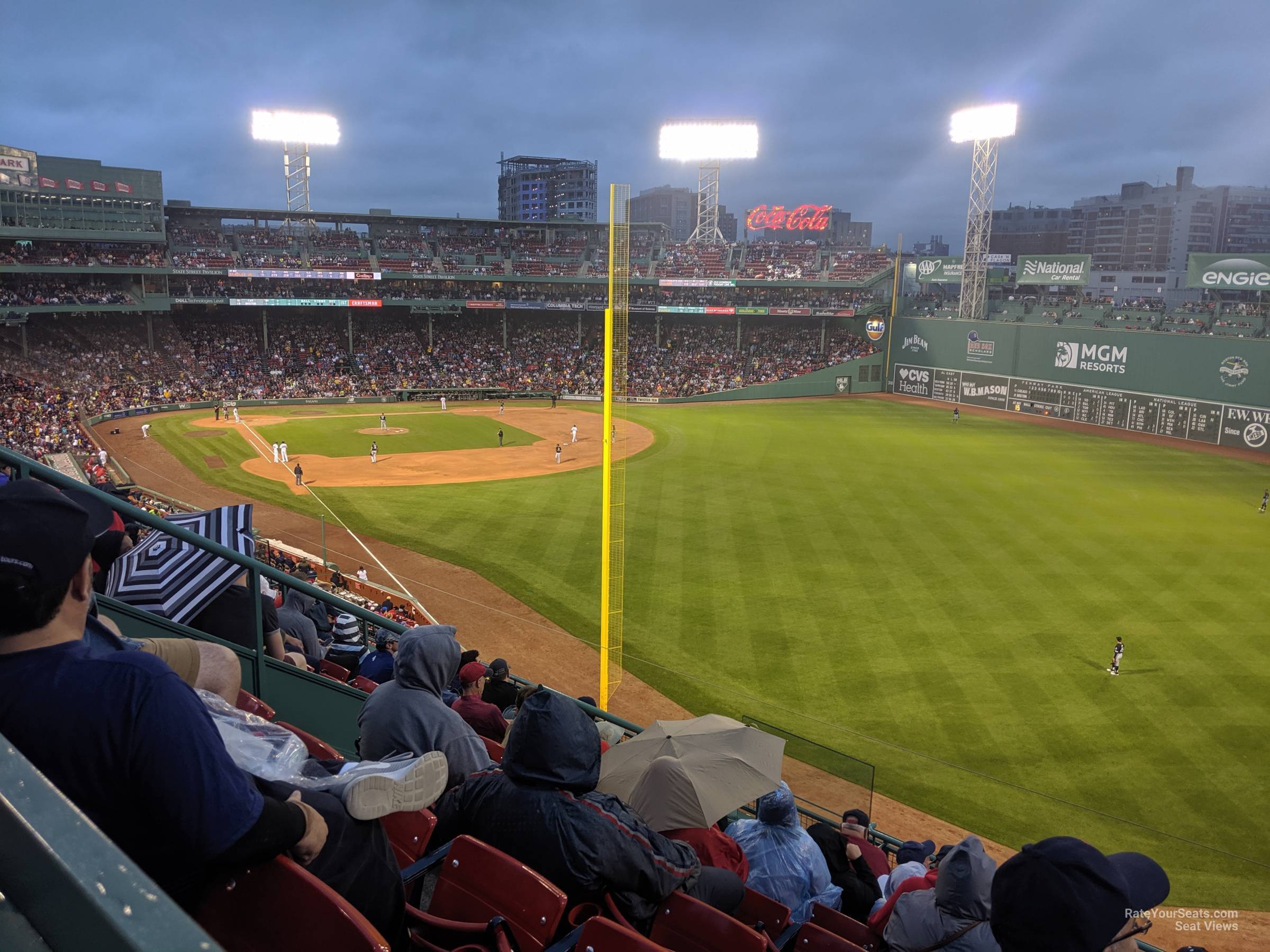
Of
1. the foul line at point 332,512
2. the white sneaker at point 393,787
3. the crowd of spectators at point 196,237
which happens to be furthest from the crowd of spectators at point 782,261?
the white sneaker at point 393,787

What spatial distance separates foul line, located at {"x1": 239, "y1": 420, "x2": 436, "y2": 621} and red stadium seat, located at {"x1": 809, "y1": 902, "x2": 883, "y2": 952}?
645 inches

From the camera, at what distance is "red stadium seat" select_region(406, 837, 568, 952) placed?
348 cm

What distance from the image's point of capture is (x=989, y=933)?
4316 millimetres

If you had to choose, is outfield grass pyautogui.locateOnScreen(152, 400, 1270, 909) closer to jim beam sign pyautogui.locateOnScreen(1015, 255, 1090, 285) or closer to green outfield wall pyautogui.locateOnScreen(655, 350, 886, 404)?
jim beam sign pyautogui.locateOnScreen(1015, 255, 1090, 285)

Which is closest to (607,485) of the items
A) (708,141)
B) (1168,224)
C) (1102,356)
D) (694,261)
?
(1102,356)

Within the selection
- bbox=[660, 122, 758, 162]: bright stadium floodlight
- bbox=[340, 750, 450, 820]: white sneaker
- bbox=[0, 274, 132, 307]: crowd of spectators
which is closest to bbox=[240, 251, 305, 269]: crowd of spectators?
bbox=[0, 274, 132, 307]: crowd of spectators

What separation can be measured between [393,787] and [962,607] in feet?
70.5

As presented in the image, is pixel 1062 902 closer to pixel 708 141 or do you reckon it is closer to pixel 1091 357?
pixel 1091 357

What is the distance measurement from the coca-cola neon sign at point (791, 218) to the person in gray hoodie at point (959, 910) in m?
75.4

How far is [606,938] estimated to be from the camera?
3398mm

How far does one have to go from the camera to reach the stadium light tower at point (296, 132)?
6372cm

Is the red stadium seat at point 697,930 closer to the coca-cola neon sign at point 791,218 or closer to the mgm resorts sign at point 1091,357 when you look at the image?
the mgm resorts sign at point 1091,357

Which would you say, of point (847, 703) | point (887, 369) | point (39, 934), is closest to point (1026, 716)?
point (847, 703)

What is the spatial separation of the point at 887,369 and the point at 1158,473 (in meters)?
31.0
